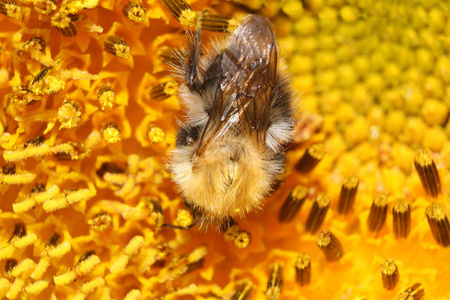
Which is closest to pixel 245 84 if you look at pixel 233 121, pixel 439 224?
pixel 233 121

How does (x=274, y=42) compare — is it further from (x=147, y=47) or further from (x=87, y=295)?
(x=87, y=295)

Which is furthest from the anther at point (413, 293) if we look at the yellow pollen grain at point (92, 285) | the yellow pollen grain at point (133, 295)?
the yellow pollen grain at point (92, 285)

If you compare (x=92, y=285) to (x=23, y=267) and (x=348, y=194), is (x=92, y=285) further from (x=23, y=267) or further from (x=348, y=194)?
(x=348, y=194)

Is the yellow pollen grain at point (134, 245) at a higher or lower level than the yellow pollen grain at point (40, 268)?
higher

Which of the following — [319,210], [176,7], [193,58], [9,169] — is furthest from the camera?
[319,210]

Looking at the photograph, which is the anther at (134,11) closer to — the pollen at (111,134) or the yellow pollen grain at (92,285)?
the pollen at (111,134)

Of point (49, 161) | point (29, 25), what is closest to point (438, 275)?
point (49, 161)

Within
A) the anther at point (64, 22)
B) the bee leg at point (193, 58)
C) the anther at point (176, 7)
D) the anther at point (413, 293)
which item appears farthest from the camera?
the anther at point (176, 7)
